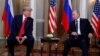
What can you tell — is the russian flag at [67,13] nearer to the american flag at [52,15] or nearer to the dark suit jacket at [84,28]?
the american flag at [52,15]

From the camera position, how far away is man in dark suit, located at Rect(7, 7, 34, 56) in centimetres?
645

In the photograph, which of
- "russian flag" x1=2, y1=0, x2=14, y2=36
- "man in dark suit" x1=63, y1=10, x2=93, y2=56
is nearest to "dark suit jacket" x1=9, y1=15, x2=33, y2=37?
"man in dark suit" x1=63, y1=10, x2=93, y2=56

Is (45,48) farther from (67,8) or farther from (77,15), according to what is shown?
(77,15)

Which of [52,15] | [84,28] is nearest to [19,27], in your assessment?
[84,28]

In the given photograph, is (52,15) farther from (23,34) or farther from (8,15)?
(23,34)

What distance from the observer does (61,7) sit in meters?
8.73

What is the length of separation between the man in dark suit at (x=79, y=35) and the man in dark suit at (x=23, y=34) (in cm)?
81

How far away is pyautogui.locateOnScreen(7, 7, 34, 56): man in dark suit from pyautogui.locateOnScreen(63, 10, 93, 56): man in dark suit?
31.7 inches

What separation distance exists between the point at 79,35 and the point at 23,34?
1.25m

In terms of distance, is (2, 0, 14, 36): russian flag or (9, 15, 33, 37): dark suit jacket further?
(2, 0, 14, 36): russian flag

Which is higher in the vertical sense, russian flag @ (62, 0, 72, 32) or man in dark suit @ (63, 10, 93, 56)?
russian flag @ (62, 0, 72, 32)

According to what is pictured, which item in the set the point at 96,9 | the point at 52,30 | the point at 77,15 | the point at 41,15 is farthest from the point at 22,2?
the point at 77,15

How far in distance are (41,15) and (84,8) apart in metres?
1.33

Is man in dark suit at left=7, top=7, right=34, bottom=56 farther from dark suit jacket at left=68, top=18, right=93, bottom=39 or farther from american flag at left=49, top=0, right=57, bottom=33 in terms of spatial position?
american flag at left=49, top=0, right=57, bottom=33
